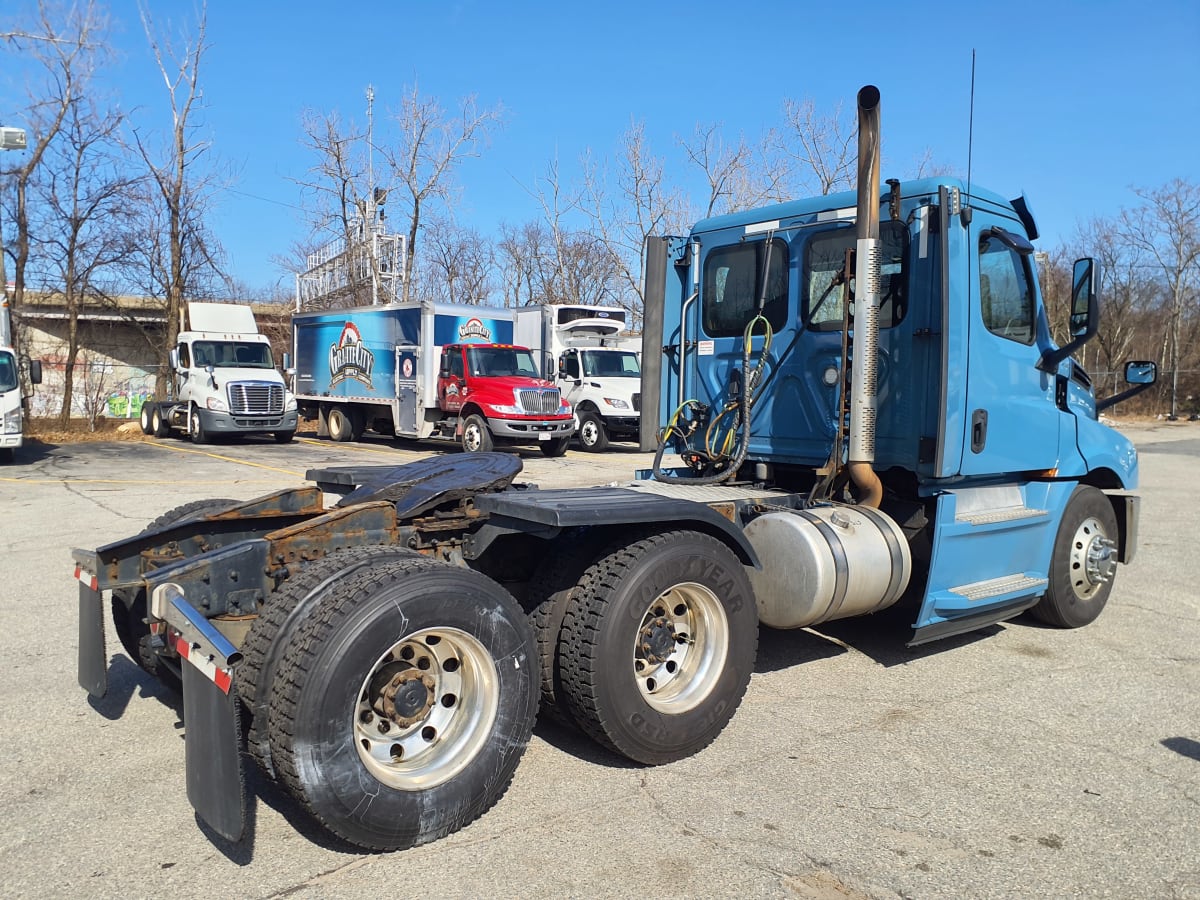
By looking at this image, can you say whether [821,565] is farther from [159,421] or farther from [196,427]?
[159,421]

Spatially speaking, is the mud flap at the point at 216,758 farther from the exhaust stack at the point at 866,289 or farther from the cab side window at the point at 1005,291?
the cab side window at the point at 1005,291

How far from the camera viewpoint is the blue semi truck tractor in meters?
3.20

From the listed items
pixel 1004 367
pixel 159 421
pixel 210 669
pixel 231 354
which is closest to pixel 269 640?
pixel 210 669

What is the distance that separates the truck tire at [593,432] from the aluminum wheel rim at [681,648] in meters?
17.8

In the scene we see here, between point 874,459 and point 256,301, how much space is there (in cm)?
4294

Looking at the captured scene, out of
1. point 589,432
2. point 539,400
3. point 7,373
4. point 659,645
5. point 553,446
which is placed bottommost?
point 553,446

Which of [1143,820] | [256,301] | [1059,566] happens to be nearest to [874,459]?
[1059,566]

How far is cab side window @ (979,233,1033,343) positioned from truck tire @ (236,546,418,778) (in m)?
4.00

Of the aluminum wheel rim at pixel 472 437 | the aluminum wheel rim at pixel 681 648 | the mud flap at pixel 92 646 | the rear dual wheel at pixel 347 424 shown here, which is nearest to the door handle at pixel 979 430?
the aluminum wheel rim at pixel 681 648

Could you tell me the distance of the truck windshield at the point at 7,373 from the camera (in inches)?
637

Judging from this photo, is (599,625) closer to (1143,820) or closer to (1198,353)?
(1143,820)

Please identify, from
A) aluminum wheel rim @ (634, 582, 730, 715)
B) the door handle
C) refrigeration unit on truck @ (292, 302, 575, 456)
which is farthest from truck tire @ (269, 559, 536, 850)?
refrigeration unit on truck @ (292, 302, 575, 456)

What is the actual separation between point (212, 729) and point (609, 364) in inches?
778

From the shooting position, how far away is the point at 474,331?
71.4ft
